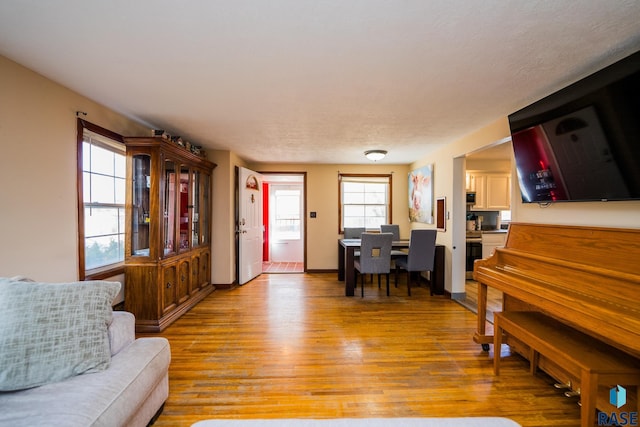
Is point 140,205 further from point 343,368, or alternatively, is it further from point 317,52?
point 343,368

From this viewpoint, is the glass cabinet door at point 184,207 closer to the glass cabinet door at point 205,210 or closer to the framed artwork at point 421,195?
the glass cabinet door at point 205,210

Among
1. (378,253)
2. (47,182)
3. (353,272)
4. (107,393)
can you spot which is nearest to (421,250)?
(378,253)

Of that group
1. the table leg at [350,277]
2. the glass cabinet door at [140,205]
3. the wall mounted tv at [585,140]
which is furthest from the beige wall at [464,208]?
the glass cabinet door at [140,205]

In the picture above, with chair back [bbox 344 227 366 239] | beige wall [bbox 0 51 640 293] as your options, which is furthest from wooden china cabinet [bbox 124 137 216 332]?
chair back [bbox 344 227 366 239]

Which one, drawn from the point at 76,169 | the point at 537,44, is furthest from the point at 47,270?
the point at 537,44

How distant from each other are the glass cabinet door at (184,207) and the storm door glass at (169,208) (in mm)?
172

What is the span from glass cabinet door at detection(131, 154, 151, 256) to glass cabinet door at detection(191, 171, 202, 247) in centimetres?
77

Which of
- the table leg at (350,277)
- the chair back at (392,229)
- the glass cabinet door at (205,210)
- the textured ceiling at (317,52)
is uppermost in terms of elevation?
the textured ceiling at (317,52)

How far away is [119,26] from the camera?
4.66 ft

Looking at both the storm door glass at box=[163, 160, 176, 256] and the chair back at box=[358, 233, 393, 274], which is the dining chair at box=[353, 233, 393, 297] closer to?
the chair back at box=[358, 233, 393, 274]

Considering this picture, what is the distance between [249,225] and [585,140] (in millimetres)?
4417

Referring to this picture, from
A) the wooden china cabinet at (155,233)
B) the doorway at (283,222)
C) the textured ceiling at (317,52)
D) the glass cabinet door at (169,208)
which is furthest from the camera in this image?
the doorway at (283,222)

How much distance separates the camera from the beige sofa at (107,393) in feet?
3.44

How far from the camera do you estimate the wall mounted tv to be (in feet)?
5.13
